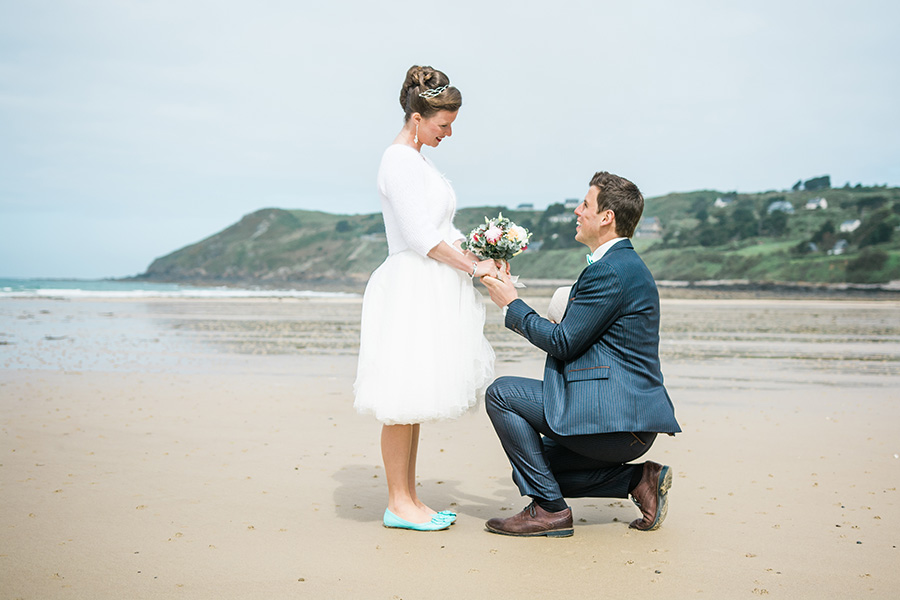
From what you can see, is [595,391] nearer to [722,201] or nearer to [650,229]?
[650,229]

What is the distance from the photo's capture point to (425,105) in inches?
153

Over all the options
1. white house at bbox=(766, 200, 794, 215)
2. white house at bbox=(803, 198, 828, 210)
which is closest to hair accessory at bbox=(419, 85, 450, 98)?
white house at bbox=(766, 200, 794, 215)

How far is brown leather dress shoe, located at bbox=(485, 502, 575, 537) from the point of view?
3848 mm

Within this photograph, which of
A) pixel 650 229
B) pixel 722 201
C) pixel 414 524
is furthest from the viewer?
pixel 722 201

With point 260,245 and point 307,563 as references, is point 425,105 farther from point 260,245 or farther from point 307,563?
point 260,245

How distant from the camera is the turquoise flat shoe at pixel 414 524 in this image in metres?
3.99

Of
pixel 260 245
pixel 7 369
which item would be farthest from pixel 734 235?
pixel 7 369

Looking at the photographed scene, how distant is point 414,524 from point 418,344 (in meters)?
0.96

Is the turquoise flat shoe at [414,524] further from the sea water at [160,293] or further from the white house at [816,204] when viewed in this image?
the white house at [816,204]

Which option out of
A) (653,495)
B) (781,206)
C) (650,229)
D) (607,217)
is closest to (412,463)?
(653,495)

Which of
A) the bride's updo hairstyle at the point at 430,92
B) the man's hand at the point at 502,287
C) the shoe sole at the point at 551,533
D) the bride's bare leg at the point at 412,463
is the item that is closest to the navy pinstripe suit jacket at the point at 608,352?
the man's hand at the point at 502,287

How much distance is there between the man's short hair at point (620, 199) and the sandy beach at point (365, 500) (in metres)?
1.57

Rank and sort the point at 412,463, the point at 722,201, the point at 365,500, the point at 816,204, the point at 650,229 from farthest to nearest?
the point at 722,201, the point at 650,229, the point at 816,204, the point at 365,500, the point at 412,463

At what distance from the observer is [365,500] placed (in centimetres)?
464
